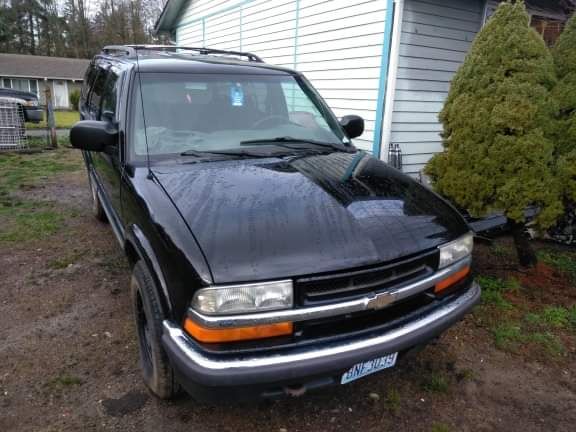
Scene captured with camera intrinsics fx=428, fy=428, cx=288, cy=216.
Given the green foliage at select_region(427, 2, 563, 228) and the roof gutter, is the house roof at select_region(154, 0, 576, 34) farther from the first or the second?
the green foliage at select_region(427, 2, 563, 228)

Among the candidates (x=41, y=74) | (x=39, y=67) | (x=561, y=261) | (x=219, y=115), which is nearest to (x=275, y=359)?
(x=219, y=115)

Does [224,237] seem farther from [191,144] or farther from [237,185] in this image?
[191,144]

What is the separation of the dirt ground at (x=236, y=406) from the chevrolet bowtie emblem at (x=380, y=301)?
68cm

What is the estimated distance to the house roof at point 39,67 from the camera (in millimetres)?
35844

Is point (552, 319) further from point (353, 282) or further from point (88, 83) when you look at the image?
point (88, 83)

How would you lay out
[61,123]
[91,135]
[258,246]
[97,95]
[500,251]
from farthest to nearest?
[61,123] < [500,251] < [97,95] < [91,135] < [258,246]

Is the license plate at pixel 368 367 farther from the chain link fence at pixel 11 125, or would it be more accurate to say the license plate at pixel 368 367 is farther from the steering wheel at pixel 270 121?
the chain link fence at pixel 11 125

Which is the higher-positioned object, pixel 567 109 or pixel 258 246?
pixel 567 109

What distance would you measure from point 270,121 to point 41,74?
1609 inches

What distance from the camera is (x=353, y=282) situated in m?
2.01

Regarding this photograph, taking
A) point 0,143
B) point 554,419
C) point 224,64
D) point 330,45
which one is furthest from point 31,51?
point 554,419

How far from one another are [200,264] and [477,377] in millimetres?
2122

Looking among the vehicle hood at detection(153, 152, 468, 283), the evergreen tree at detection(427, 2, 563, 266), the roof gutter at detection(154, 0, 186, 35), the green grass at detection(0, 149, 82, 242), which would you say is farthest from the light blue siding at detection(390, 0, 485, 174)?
the roof gutter at detection(154, 0, 186, 35)

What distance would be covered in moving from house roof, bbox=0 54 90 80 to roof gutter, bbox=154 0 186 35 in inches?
967
